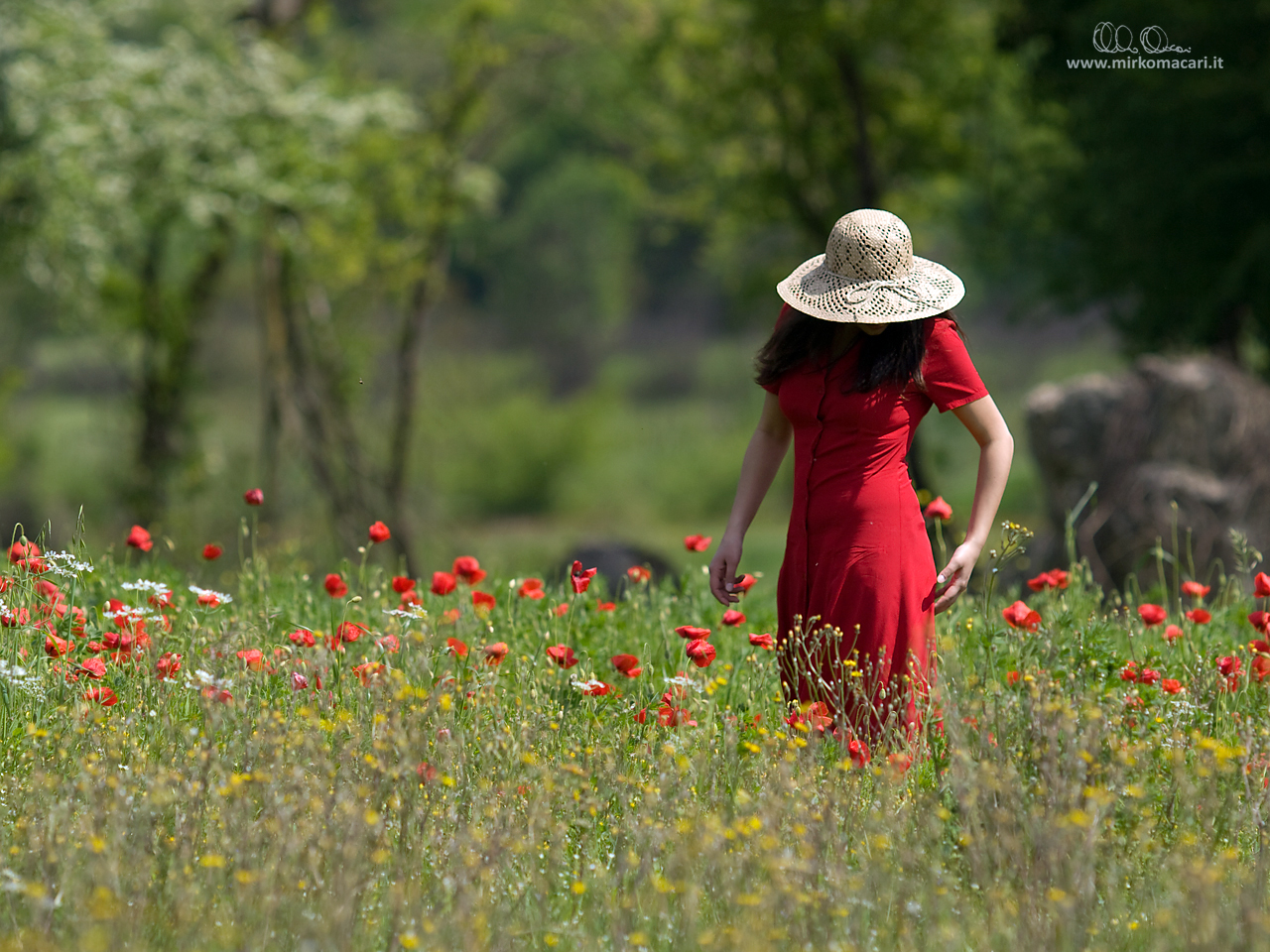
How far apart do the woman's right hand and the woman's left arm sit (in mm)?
574

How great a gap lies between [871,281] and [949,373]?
13.1 inches

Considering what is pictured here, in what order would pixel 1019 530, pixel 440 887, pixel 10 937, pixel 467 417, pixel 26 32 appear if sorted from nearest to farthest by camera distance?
pixel 10 937
pixel 440 887
pixel 1019 530
pixel 26 32
pixel 467 417

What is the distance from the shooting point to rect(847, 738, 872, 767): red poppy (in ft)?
10.1

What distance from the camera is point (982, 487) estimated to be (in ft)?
10.8

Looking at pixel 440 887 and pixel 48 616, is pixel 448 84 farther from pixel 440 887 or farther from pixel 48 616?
pixel 440 887

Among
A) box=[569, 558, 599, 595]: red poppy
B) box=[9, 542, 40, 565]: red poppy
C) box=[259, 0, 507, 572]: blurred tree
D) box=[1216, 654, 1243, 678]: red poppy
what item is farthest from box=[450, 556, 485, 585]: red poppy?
box=[259, 0, 507, 572]: blurred tree

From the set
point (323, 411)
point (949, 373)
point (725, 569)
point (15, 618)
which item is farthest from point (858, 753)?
point (323, 411)

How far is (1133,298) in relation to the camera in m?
12.5

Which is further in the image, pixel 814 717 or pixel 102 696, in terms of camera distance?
pixel 102 696

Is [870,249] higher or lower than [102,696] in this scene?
higher

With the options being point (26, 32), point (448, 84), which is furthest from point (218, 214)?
point (448, 84)

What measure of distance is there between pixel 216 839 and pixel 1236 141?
10.2m

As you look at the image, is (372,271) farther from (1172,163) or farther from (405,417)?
(1172,163)
